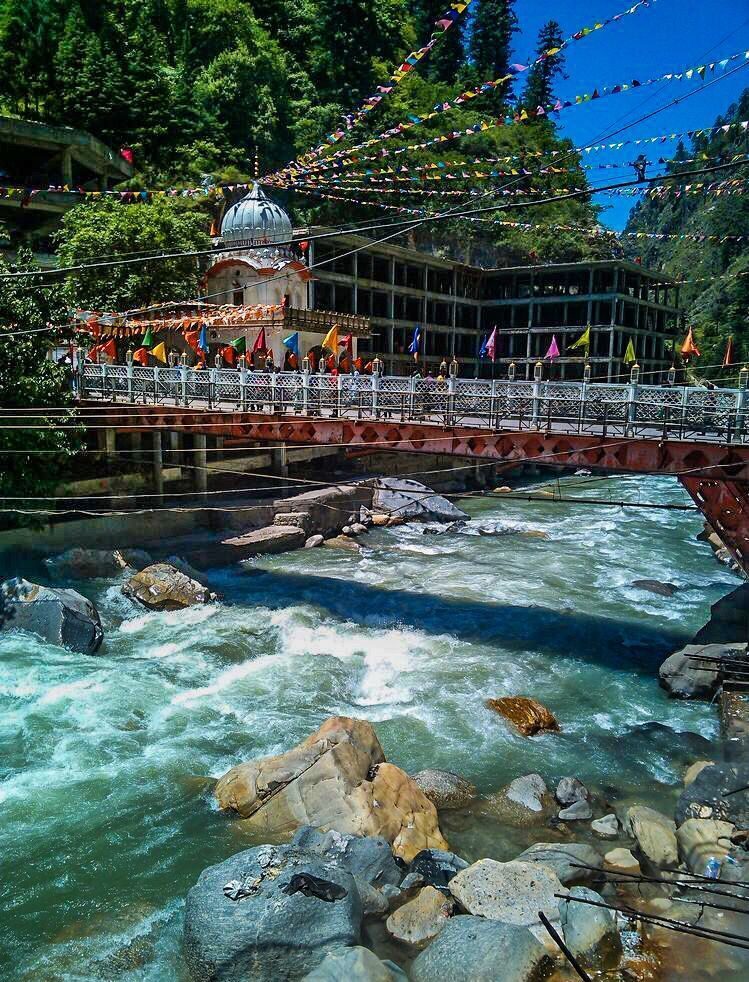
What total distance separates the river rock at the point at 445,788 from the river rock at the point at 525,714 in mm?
2459

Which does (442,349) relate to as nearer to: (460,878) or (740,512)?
(740,512)

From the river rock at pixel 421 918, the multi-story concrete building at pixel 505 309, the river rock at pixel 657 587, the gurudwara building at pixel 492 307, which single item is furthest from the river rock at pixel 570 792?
the multi-story concrete building at pixel 505 309

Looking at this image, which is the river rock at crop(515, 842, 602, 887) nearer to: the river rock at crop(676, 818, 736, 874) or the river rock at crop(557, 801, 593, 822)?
the river rock at crop(557, 801, 593, 822)

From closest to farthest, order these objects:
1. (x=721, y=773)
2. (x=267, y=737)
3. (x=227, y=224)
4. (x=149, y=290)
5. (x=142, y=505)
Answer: (x=721, y=773), (x=267, y=737), (x=142, y=505), (x=149, y=290), (x=227, y=224)

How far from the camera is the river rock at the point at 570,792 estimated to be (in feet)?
40.3

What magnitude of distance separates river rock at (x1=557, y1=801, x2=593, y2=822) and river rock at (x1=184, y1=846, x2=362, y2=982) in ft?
13.3

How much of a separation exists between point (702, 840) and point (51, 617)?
14.8 meters

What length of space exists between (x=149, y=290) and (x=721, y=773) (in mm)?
30773

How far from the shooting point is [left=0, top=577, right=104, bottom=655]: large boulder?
18234 mm

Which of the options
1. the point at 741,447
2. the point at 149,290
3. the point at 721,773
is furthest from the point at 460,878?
the point at 149,290

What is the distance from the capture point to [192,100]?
2060 inches

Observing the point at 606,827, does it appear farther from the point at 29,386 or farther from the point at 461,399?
the point at 29,386

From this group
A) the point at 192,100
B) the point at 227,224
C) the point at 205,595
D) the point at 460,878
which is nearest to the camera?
the point at 460,878

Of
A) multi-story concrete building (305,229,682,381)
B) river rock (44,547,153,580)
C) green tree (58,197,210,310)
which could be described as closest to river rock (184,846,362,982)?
river rock (44,547,153,580)
